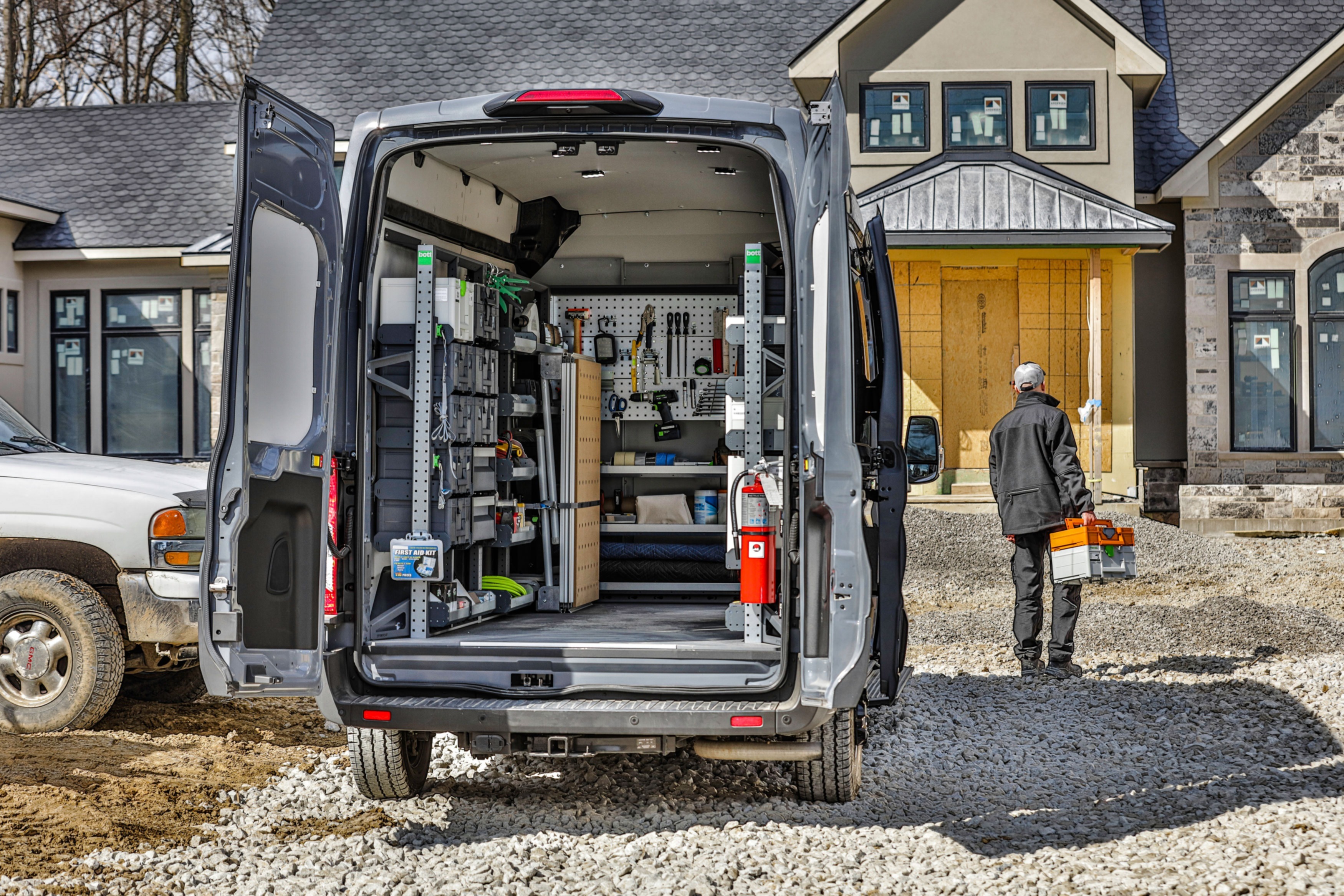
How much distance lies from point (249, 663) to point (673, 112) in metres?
2.34

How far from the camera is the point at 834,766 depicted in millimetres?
4762

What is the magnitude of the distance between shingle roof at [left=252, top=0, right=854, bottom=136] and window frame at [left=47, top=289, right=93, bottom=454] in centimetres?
416

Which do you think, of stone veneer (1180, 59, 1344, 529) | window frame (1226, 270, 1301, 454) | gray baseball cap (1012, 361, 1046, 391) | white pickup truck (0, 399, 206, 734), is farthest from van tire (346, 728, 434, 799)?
window frame (1226, 270, 1301, 454)

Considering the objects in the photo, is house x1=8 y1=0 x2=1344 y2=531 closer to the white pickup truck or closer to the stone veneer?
the stone veneer

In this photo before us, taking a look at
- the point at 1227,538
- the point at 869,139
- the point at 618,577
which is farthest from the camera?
the point at 869,139

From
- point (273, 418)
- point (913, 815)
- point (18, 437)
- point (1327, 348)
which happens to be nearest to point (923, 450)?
point (913, 815)

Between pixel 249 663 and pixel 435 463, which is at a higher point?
pixel 435 463

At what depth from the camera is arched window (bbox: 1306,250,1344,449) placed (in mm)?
15242

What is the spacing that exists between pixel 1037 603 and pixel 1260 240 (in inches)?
377

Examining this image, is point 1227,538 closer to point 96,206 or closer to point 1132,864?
point 1132,864

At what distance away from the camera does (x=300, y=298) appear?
4.21 m

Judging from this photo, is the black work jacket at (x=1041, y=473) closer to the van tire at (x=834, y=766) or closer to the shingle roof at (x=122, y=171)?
the van tire at (x=834, y=766)

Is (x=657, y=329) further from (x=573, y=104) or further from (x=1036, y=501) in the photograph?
(x=573, y=104)

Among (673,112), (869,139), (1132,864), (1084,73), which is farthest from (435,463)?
(1084,73)
